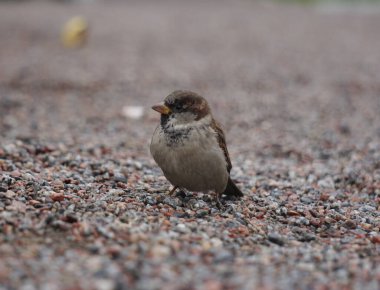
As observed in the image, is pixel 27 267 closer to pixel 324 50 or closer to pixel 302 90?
pixel 302 90

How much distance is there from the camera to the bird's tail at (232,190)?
5.19 m

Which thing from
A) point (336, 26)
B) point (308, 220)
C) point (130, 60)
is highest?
point (336, 26)

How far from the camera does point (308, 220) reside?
15.6 ft

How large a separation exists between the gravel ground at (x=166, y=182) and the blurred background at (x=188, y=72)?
0.05 m

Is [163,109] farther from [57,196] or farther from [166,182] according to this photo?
[166,182]

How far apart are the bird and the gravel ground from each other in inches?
10.1

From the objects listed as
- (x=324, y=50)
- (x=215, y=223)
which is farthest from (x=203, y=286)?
(x=324, y=50)

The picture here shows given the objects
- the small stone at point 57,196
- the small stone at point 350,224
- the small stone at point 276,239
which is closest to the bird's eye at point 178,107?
the small stone at point 57,196

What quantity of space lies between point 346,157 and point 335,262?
147 inches

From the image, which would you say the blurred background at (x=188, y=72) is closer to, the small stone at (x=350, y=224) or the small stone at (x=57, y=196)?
the small stone at (x=57, y=196)

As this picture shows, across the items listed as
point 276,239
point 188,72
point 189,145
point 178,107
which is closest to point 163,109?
point 178,107

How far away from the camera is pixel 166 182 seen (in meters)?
5.62

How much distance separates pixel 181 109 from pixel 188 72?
7389 millimetres

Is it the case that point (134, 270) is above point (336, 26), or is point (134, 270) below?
below
